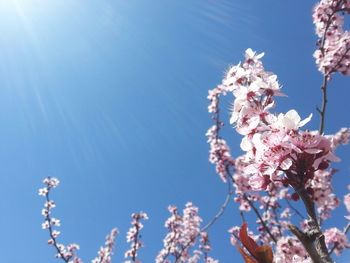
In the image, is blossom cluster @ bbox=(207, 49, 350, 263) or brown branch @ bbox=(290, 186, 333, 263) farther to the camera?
blossom cluster @ bbox=(207, 49, 350, 263)

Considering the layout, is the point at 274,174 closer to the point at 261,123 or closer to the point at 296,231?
the point at 261,123

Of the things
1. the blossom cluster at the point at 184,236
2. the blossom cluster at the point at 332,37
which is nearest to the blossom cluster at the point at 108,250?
the blossom cluster at the point at 184,236

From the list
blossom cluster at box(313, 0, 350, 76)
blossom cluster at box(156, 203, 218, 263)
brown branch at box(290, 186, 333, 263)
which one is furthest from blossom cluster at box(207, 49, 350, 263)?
blossom cluster at box(156, 203, 218, 263)

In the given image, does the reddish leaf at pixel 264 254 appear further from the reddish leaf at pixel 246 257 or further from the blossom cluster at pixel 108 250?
the blossom cluster at pixel 108 250

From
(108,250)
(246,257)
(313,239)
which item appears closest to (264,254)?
(246,257)

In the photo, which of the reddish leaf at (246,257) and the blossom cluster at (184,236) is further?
the blossom cluster at (184,236)

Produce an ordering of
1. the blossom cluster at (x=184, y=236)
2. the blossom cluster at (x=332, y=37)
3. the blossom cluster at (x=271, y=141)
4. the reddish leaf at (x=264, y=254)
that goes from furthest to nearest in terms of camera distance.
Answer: the blossom cluster at (x=184, y=236) → the blossom cluster at (x=332, y=37) → the blossom cluster at (x=271, y=141) → the reddish leaf at (x=264, y=254)

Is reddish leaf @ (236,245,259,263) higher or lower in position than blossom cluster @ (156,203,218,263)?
lower

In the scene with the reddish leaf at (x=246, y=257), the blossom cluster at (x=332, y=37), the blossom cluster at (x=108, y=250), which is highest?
the blossom cluster at (x=108, y=250)

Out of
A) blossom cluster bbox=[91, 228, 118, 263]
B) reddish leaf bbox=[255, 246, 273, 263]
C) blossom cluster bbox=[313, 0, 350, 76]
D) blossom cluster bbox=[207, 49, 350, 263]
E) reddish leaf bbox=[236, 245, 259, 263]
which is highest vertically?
blossom cluster bbox=[91, 228, 118, 263]

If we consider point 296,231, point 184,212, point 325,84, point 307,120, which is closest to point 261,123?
point 307,120

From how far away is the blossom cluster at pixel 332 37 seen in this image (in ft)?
20.5

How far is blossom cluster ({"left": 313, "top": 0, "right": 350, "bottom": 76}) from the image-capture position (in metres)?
6.25

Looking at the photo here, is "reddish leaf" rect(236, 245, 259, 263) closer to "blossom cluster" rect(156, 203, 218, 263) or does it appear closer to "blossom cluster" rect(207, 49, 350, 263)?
"blossom cluster" rect(207, 49, 350, 263)
